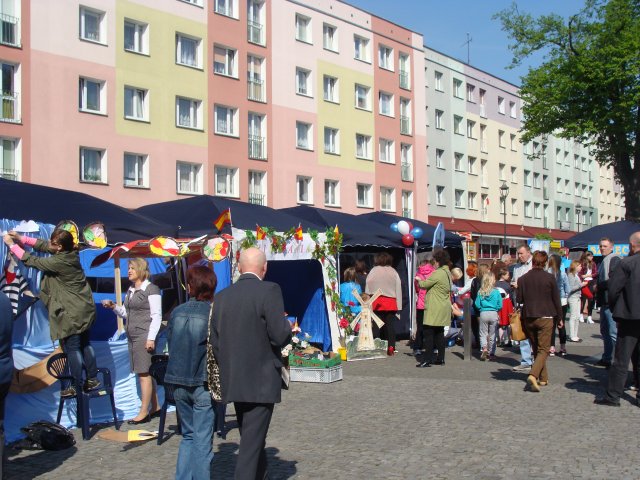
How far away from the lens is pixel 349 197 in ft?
140

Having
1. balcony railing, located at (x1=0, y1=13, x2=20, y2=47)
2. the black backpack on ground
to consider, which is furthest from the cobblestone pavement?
balcony railing, located at (x1=0, y1=13, x2=20, y2=47)

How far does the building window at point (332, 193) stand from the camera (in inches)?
1638

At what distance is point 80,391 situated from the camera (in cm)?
805

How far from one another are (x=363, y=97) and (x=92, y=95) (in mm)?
17820

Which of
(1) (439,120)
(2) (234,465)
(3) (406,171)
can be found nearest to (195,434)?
(2) (234,465)

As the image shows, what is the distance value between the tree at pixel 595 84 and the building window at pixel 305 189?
1040 cm

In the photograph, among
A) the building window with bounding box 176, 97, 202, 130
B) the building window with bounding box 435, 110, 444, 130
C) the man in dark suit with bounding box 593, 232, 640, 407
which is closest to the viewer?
the man in dark suit with bounding box 593, 232, 640, 407

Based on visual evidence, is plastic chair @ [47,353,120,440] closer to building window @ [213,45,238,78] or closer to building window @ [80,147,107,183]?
A: building window @ [80,147,107,183]

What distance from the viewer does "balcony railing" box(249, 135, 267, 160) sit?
37.0 m

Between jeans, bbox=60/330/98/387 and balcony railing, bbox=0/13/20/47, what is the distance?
2249cm

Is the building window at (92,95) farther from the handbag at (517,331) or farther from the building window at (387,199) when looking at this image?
the handbag at (517,331)

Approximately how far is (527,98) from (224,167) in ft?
45.7

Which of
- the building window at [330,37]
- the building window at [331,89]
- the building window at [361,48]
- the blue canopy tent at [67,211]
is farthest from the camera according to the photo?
the building window at [361,48]

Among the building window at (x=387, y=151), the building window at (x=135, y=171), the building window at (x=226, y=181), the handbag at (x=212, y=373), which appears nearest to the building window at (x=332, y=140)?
the building window at (x=387, y=151)
